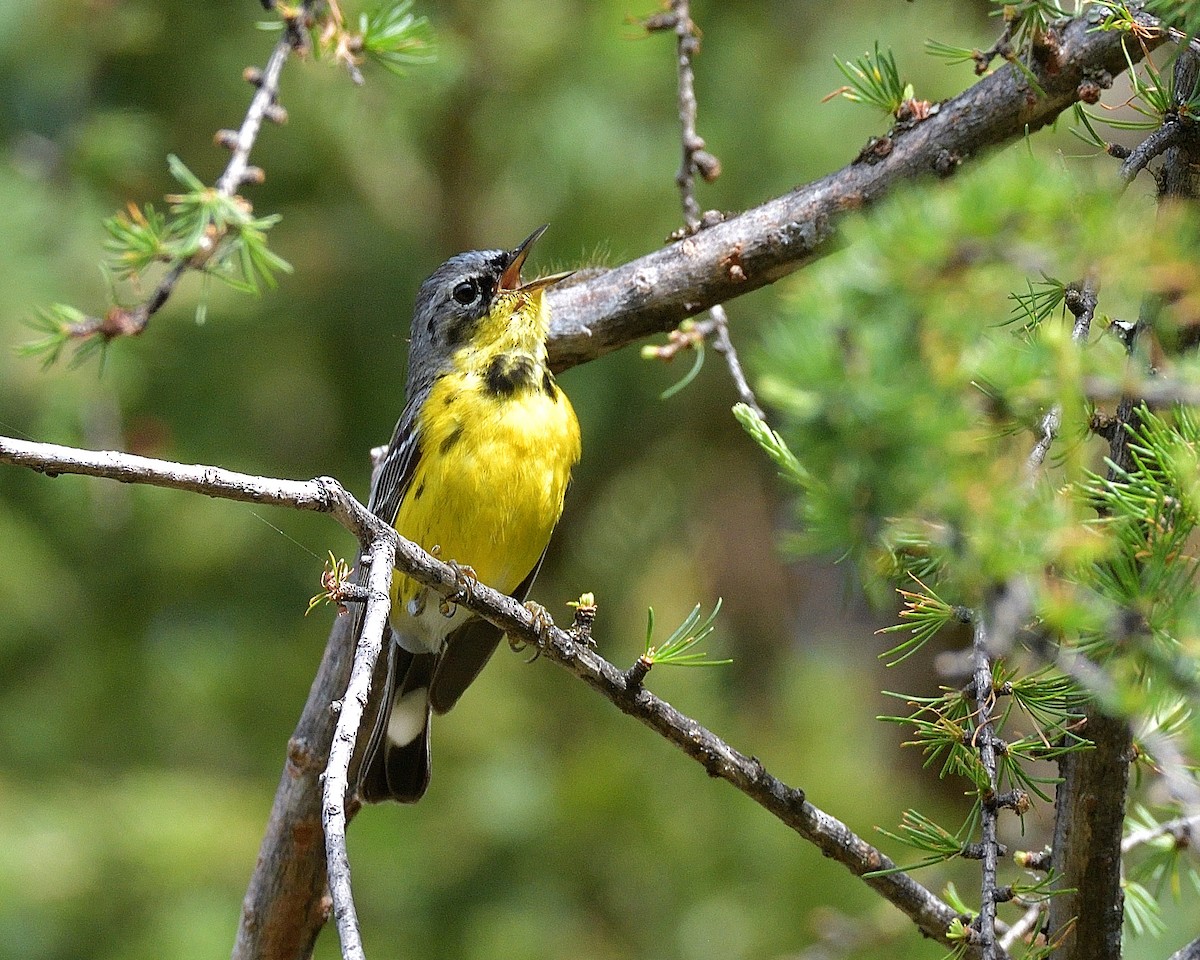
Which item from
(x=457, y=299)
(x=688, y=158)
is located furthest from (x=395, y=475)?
(x=688, y=158)

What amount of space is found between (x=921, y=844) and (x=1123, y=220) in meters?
1.17

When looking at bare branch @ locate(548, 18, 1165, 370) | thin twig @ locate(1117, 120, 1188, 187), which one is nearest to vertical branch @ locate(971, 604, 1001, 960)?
thin twig @ locate(1117, 120, 1188, 187)

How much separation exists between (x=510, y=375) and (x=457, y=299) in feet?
1.81

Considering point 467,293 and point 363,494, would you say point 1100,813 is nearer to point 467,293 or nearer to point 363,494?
point 467,293

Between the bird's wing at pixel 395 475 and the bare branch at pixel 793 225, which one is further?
the bird's wing at pixel 395 475

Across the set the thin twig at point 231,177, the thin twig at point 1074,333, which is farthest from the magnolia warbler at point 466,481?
the thin twig at point 1074,333

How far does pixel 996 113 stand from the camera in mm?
2980

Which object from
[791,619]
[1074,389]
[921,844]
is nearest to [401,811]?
[791,619]

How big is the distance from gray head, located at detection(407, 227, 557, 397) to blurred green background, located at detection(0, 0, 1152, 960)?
3.18ft

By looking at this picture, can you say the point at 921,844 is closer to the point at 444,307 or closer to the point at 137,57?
the point at 444,307

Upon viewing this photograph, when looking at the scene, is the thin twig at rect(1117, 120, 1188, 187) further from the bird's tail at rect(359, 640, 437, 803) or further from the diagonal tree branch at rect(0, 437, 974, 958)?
the bird's tail at rect(359, 640, 437, 803)

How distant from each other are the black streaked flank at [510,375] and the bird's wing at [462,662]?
51 cm

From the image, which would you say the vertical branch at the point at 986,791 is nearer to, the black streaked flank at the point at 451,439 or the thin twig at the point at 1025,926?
the thin twig at the point at 1025,926

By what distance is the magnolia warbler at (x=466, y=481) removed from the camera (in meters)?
3.75
